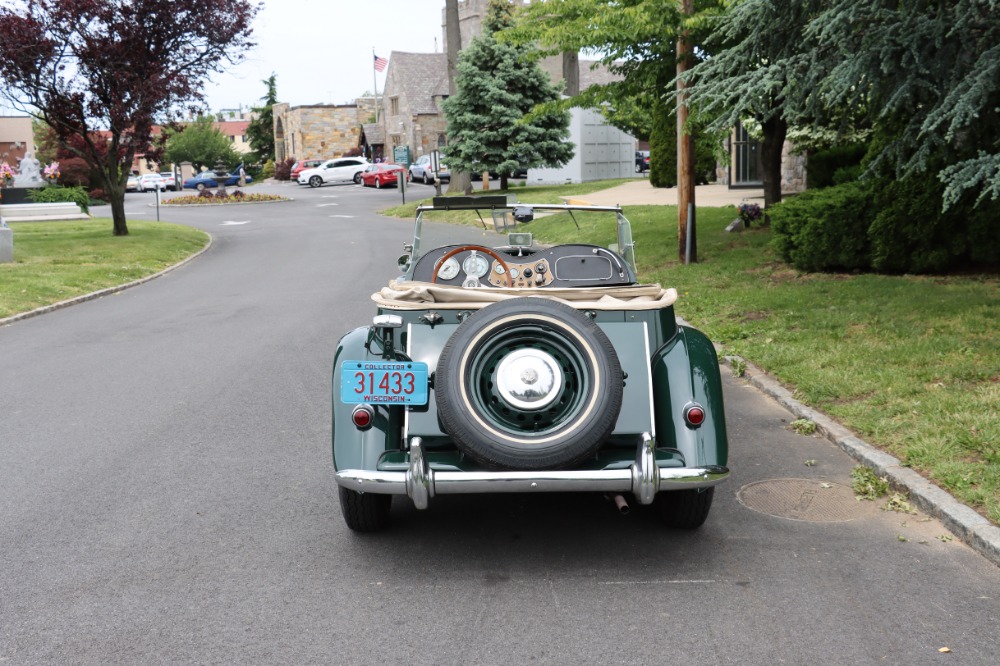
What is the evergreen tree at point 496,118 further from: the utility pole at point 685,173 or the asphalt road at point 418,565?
the asphalt road at point 418,565

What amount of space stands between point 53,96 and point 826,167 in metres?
17.8

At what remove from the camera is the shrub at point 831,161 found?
2062 cm

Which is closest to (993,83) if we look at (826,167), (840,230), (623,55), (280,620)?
(840,230)

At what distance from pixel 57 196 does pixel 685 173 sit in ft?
91.9

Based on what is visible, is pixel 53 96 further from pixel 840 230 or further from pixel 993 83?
pixel 993 83

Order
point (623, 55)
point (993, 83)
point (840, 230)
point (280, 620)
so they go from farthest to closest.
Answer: point (623, 55)
point (840, 230)
point (993, 83)
point (280, 620)

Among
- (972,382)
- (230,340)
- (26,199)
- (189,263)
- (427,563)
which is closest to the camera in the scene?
(427,563)

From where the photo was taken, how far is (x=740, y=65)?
35.6ft

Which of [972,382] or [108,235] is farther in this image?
[108,235]

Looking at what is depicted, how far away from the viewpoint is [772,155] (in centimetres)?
1752

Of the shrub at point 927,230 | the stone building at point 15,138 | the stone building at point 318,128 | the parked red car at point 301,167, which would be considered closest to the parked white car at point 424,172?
the parked red car at point 301,167

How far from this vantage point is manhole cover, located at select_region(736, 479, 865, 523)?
546cm

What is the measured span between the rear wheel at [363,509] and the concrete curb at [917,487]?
113 inches

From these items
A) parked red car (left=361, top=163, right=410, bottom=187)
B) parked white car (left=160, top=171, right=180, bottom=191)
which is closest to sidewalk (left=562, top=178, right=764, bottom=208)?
parked red car (left=361, top=163, right=410, bottom=187)
